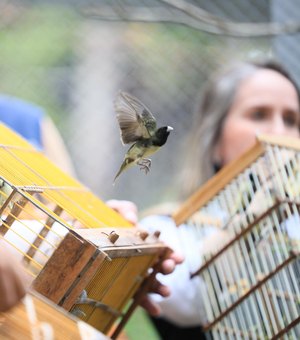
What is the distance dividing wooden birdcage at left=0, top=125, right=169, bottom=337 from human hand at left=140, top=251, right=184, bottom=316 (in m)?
0.01

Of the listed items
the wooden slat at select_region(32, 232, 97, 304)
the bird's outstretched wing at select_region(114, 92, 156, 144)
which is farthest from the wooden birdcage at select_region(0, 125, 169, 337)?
the bird's outstretched wing at select_region(114, 92, 156, 144)

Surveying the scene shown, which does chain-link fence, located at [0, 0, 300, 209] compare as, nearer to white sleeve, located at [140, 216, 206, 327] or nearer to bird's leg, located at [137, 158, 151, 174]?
white sleeve, located at [140, 216, 206, 327]

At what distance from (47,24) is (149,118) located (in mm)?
2114

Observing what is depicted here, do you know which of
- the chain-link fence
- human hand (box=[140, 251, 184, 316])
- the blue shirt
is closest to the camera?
human hand (box=[140, 251, 184, 316])

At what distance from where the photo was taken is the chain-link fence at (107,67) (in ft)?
9.57

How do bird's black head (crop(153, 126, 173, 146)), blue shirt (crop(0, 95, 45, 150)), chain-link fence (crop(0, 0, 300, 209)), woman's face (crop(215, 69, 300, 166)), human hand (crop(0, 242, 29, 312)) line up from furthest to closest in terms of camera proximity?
chain-link fence (crop(0, 0, 300, 209)) < blue shirt (crop(0, 95, 45, 150)) < woman's face (crop(215, 69, 300, 166)) < bird's black head (crop(153, 126, 173, 146)) < human hand (crop(0, 242, 29, 312))

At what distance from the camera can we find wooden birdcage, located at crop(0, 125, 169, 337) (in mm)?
954

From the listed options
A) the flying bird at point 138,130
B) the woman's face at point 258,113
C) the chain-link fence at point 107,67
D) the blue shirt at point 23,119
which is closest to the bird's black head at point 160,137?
the flying bird at point 138,130

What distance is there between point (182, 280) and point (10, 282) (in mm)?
858

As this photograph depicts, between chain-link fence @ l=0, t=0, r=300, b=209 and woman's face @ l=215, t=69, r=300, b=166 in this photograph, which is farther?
chain-link fence @ l=0, t=0, r=300, b=209

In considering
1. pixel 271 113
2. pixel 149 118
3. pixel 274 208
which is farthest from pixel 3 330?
pixel 271 113

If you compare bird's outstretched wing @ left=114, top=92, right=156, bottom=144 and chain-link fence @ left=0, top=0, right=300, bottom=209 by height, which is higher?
chain-link fence @ left=0, top=0, right=300, bottom=209

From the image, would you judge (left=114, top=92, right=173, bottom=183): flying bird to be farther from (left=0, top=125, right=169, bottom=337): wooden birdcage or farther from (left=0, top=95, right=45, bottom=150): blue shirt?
(left=0, top=95, right=45, bottom=150): blue shirt

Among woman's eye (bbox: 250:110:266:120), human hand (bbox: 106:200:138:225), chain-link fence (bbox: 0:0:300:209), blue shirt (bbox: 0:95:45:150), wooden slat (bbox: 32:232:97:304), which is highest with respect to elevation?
chain-link fence (bbox: 0:0:300:209)
